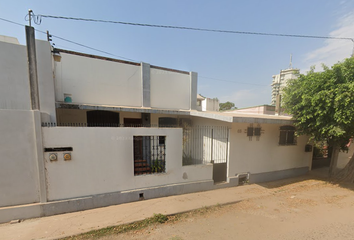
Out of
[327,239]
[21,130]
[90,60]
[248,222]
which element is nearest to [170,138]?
[248,222]

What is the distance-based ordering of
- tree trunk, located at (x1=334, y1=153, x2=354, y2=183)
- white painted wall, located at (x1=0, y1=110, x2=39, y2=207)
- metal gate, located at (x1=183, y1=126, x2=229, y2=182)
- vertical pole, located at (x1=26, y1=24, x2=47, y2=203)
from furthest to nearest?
tree trunk, located at (x1=334, y1=153, x2=354, y2=183), metal gate, located at (x1=183, y1=126, x2=229, y2=182), vertical pole, located at (x1=26, y1=24, x2=47, y2=203), white painted wall, located at (x1=0, y1=110, x2=39, y2=207)

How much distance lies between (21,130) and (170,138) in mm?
4048

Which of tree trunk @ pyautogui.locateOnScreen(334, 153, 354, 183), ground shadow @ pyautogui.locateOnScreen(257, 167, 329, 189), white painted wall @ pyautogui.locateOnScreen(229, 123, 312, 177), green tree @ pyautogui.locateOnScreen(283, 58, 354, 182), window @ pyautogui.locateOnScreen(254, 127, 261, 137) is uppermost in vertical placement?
green tree @ pyautogui.locateOnScreen(283, 58, 354, 182)

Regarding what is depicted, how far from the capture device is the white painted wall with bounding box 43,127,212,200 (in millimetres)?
3851

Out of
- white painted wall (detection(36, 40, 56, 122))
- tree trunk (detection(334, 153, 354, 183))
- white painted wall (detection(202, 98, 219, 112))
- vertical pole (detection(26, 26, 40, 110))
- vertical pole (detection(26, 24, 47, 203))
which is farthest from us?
white painted wall (detection(202, 98, 219, 112))

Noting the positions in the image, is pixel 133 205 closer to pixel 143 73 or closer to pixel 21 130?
pixel 21 130

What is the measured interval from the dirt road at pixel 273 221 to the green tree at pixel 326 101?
261 centimetres

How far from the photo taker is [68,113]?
6523 millimetres

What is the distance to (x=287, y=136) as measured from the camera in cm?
738

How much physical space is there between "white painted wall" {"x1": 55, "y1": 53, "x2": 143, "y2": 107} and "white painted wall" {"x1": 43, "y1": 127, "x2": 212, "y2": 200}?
10.7 feet

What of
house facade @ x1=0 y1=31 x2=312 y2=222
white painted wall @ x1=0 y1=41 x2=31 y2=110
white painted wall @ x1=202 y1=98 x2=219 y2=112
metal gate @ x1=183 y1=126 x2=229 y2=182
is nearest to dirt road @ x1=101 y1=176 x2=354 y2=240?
house facade @ x1=0 y1=31 x2=312 y2=222

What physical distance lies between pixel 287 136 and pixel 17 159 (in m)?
10.6

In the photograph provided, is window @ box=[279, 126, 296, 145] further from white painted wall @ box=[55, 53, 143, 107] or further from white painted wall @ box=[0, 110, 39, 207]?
white painted wall @ box=[0, 110, 39, 207]

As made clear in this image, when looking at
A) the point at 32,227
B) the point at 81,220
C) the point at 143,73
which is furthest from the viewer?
the point at 143,73
